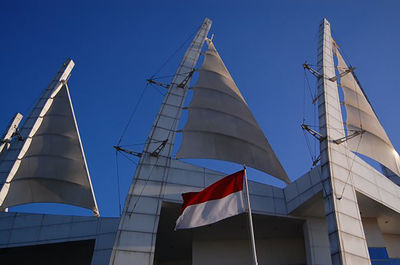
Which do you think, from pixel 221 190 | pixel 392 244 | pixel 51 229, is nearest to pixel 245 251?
pixel 392 244

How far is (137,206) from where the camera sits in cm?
1482

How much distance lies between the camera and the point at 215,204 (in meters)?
10.7

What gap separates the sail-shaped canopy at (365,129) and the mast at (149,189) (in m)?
9.38

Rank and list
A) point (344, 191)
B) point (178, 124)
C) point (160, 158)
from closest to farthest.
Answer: point (344, 191) < point (160, 158) < point (178, 124)

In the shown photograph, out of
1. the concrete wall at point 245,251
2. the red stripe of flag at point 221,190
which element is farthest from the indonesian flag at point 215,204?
the concrete wall at point 245,251

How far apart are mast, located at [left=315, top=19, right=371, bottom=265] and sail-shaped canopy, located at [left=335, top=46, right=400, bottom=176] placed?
2.91 metres

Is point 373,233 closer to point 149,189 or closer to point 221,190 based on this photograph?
point 149,189

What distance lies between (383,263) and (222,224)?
8087mm

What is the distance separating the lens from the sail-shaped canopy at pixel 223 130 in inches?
684

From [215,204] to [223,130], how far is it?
26.6ft

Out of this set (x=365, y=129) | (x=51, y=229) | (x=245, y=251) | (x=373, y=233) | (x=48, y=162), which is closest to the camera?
(x=373, y=233)

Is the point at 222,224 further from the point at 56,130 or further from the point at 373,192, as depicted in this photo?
the point at 56,130

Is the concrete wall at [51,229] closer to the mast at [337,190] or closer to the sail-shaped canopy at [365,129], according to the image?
the mast at [337,190]

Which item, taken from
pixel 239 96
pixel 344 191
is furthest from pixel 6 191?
pixel 344 191
